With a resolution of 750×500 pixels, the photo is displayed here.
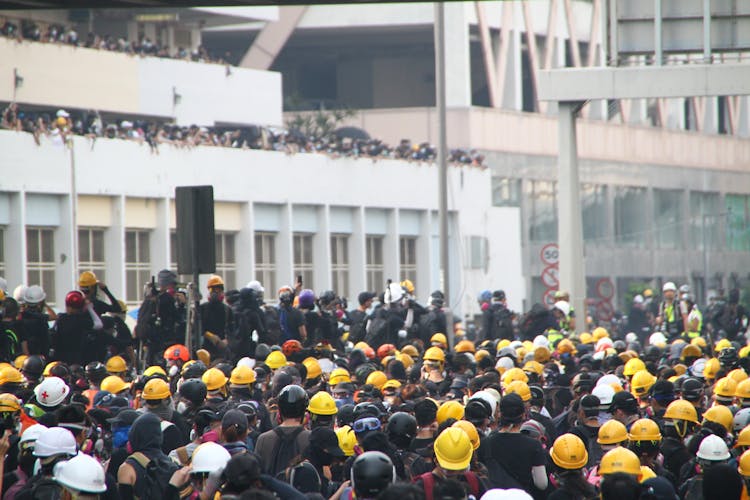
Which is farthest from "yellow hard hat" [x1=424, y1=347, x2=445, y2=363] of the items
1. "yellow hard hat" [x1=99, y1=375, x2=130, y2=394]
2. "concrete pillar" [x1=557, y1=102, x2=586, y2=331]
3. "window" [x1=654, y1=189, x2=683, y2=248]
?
"window" [x1=654, y1=189, x2=683, y2=248]

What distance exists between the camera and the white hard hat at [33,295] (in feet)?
57.5

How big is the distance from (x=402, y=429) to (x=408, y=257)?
3917 cm

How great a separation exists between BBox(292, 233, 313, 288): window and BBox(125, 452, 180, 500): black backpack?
34740mm

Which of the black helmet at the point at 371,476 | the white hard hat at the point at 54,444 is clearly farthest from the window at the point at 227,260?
the black helmet at the point at 371,476

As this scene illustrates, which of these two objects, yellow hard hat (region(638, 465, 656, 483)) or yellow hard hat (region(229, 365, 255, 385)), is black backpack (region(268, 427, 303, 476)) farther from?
yellow hard hat (region(229, 365, 255, 385))

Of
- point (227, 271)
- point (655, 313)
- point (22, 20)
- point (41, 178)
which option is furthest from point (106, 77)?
point (655, 313)

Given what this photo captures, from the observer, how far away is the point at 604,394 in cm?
1222

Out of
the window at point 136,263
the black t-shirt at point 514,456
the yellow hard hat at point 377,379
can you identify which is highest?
the window at point 136,263

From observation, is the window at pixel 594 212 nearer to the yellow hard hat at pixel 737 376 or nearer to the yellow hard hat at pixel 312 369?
the yellow hard hat at pixel 312 369

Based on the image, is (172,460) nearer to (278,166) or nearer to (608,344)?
(608,344)

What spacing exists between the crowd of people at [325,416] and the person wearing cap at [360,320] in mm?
1980

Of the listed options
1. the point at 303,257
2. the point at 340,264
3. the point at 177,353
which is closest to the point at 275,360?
the point at 177,353

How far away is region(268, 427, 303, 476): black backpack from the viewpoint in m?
10.2

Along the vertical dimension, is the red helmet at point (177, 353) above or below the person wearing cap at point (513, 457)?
above
